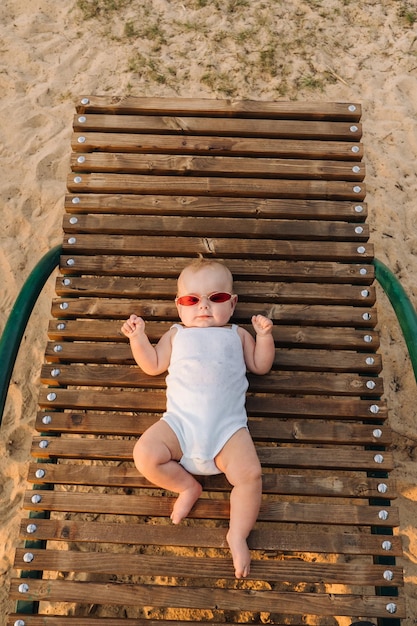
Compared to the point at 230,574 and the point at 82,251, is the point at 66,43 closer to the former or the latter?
the point at 82,251

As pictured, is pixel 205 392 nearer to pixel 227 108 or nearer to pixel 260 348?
pixel 260 348

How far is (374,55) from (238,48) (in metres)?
1.22

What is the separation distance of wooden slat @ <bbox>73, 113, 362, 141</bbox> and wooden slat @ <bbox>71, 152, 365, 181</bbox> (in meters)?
0.18

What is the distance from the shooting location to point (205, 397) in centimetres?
232

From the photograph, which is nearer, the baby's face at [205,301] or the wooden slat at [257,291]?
the baby's face at [205,301]

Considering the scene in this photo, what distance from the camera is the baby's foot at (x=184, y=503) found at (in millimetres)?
2219

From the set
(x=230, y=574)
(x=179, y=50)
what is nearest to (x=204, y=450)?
(x=230, y=574)

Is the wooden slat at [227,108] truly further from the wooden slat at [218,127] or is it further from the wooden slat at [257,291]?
the wooden slat at [257,291]

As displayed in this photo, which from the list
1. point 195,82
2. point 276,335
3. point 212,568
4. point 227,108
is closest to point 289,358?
point 276,335

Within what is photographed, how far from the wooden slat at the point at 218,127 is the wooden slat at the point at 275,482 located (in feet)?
6.27

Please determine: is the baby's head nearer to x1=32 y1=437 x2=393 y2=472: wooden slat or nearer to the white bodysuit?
the white bodysuit

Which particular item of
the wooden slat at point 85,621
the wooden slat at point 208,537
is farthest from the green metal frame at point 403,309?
the wooden slat at point 85,621

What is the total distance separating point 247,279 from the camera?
9.35 ft

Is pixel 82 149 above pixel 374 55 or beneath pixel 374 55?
beneath
